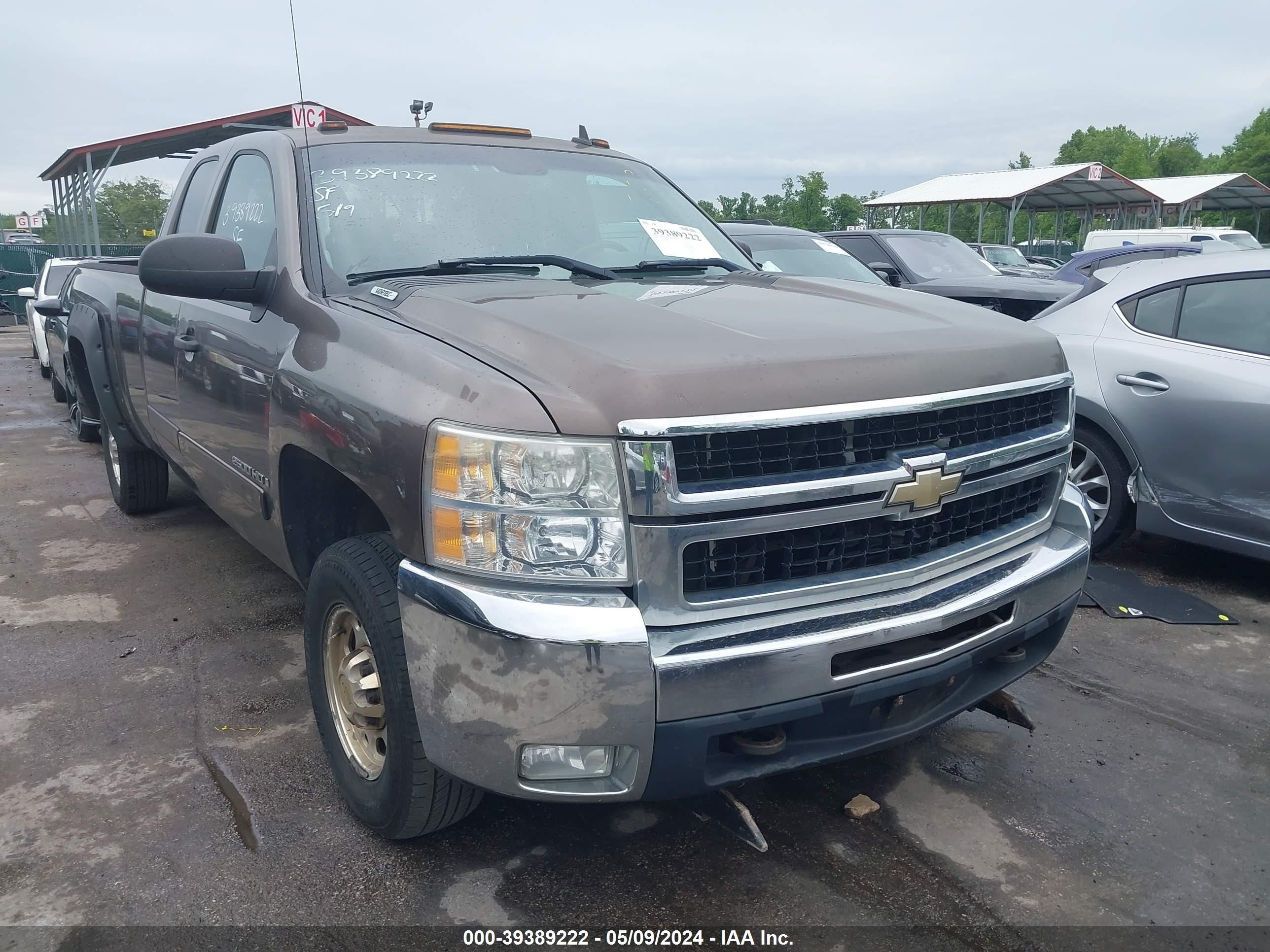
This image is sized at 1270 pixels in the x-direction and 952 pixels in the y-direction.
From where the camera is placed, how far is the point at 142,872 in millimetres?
2564

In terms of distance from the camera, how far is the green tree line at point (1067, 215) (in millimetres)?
48281

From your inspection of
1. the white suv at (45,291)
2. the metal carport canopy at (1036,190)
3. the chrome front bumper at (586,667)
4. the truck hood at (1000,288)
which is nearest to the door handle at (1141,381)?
the chrome front bumper at (586,667)

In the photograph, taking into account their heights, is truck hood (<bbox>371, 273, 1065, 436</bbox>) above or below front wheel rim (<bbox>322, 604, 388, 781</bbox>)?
above

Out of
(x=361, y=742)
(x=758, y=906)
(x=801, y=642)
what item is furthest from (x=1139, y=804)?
(x=361, y=742)

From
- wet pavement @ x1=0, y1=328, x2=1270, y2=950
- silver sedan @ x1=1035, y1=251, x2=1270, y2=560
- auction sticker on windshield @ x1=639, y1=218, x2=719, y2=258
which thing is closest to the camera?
wet pavement @ x1=0, y1=328, x2=1270, y2=950

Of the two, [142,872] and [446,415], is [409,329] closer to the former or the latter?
[446,415]

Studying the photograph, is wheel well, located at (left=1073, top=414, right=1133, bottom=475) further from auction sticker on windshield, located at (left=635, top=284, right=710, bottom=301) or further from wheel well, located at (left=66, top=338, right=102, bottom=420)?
wheel well, located at (left=66, top=338, right=102, bottom=420)

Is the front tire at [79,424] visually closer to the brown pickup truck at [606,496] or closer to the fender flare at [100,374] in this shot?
the fender flare at [100,374]

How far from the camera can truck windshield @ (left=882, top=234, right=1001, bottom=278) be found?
34.1ft

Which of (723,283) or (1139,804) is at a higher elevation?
(723,283)

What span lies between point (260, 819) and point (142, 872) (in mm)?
321

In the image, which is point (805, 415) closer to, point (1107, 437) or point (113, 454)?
point (1107, 437)

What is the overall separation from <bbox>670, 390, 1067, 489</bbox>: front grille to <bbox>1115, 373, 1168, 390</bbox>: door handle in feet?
7.95

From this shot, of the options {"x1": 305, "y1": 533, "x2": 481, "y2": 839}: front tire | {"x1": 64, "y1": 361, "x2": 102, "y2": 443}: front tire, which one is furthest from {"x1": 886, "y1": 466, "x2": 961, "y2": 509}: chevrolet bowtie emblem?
{"x1": 64, "y1": 361, "x2": 102, "y2": 443}: front tire
